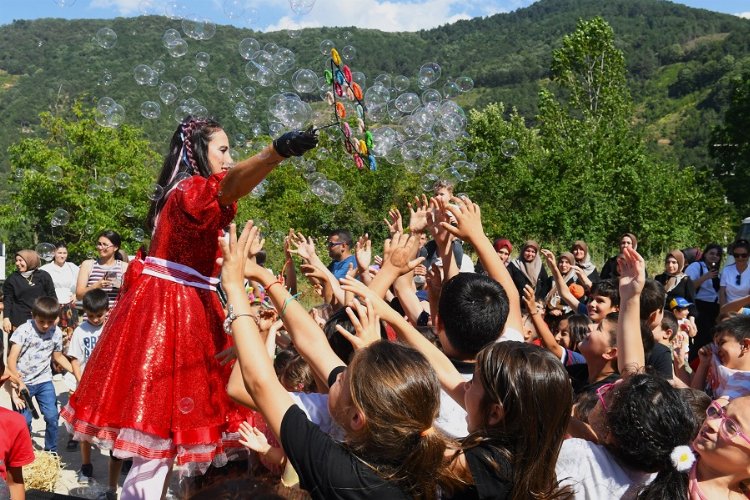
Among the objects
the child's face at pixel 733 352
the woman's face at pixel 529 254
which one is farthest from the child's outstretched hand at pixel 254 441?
the woman's face at pixel 529 254

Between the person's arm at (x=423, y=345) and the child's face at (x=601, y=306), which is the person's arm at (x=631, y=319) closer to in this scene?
the person's arm at (x=423, y=345)

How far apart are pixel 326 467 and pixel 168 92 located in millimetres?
4147

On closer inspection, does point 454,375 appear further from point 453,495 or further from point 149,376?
point 149,376

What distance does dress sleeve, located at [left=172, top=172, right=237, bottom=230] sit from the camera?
3041mm

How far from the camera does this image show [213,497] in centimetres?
148

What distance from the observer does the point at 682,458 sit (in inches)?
89.4

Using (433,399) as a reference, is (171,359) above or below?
below

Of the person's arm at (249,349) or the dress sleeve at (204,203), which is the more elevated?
the dress sleeve at (204,203)

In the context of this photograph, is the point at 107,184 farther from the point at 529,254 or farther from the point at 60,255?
the point at 529,254

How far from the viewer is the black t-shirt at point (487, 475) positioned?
7.02 ft

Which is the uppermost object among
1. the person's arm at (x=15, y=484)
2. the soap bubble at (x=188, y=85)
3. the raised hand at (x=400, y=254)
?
the soap bubble at (x=188, y=85)

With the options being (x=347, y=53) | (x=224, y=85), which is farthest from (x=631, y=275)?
(x=224, y=85)

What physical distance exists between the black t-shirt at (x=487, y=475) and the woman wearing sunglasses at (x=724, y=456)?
590 millimetres

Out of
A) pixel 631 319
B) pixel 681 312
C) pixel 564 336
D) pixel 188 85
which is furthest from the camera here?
pixel 681 312
